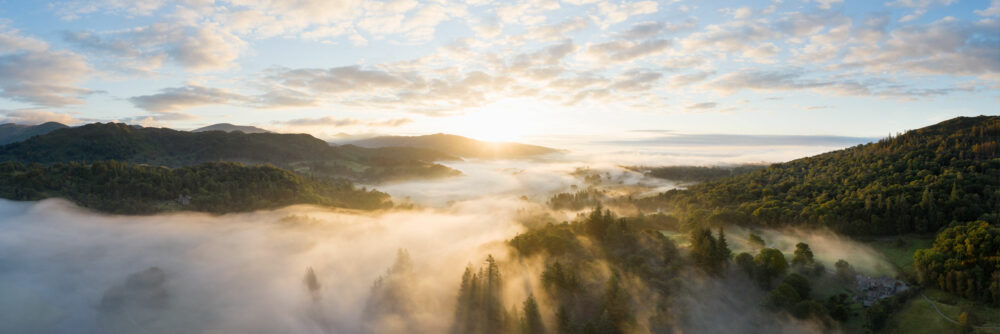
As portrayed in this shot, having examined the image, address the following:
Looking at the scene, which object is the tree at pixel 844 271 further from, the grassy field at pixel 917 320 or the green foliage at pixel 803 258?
the grassy field at pixel 917 320

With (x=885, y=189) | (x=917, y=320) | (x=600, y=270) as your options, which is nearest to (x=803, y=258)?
(x=917, y=320)

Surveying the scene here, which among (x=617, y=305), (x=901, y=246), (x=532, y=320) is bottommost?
(x=532, y=320)

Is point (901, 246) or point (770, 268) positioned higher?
point (901, 246)

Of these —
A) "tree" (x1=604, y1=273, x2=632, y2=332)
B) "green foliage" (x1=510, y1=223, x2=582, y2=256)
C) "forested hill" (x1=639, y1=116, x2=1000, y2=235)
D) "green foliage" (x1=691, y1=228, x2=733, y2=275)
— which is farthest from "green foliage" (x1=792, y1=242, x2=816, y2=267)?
"green foliage" (x1=510, y1=223, x2=582, y2=256)

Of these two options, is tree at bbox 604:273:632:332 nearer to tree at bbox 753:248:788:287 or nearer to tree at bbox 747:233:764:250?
tree at bbox 753:248:788:287

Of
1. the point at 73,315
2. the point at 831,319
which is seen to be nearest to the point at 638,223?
the point at 831,319

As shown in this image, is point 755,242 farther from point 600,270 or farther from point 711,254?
point 600,270
